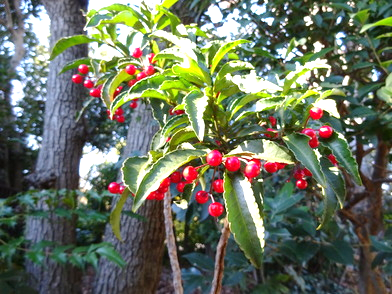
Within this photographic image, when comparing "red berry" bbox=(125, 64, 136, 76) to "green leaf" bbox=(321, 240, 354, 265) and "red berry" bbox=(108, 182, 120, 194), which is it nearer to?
"red berry" bbox=(108, 182, 120, 194)

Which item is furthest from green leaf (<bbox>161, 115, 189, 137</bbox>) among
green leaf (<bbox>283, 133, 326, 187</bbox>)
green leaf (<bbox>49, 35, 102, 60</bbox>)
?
green leaf (<bbox>49, 35, 102, 60</bbox>)

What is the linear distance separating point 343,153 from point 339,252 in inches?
41.5

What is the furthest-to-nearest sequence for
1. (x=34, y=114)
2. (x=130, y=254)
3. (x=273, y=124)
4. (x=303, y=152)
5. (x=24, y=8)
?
(x=34, y=114), (x=24, y=8), (x=130, y=254), (x=273, y=124), (x=303, y=152)

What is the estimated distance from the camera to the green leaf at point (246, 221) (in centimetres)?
61

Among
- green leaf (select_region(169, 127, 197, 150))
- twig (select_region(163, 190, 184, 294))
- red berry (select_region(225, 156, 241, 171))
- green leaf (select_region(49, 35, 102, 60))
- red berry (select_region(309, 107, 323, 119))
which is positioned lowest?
twig (select_region(163, 190, 184, 294))

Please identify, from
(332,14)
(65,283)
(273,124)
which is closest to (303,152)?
(273,124)

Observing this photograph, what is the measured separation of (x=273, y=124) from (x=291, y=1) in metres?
1.14

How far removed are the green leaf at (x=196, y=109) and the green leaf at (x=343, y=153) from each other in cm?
29

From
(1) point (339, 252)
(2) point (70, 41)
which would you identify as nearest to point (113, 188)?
(2) point (70, 41)

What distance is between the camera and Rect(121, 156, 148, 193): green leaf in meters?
0.73

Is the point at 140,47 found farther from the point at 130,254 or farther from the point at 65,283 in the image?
the point at 65,283

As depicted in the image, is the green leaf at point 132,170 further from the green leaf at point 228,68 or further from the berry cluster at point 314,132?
the berry cluster at point 314,132

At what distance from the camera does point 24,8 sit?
3.04m

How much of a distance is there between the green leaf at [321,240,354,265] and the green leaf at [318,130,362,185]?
1.01 metres
